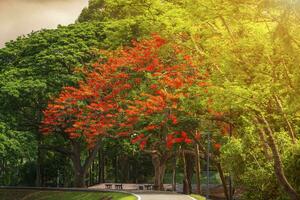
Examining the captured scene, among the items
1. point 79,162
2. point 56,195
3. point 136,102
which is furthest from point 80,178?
point 136,102

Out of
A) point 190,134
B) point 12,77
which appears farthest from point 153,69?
point 12,77

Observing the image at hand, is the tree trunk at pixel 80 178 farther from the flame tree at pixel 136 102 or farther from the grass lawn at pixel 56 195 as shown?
the grass lawn at pixel 56 195

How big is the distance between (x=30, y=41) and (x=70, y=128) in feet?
33.7

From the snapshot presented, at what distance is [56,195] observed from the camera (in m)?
56.4

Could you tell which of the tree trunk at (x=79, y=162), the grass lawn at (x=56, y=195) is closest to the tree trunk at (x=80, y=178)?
the tree trunk at (x=79, y=162)

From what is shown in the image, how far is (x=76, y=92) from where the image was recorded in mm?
52875

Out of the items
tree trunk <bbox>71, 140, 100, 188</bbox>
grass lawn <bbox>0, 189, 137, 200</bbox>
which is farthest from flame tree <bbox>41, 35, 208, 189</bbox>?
grass lawn <bbox>0, 189, 137, 200</bbox>

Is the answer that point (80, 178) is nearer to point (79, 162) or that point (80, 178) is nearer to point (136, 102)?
point (79, 162)

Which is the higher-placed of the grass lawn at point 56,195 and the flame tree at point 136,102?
the flame tree at point 136,102

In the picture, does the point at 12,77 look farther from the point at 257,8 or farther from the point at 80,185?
the point at 257,8

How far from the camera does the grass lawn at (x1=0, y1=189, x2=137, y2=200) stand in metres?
49.0

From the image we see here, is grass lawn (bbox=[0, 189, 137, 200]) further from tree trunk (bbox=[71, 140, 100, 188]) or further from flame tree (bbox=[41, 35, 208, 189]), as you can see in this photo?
tree trunk (bbox=[71, 140, 100, 188])

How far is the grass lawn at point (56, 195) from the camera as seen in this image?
1929 inches

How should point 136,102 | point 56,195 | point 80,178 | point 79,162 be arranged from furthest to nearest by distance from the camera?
1. point 80,178
2. point 79,162
3. point 56,195
4. point 136,102
